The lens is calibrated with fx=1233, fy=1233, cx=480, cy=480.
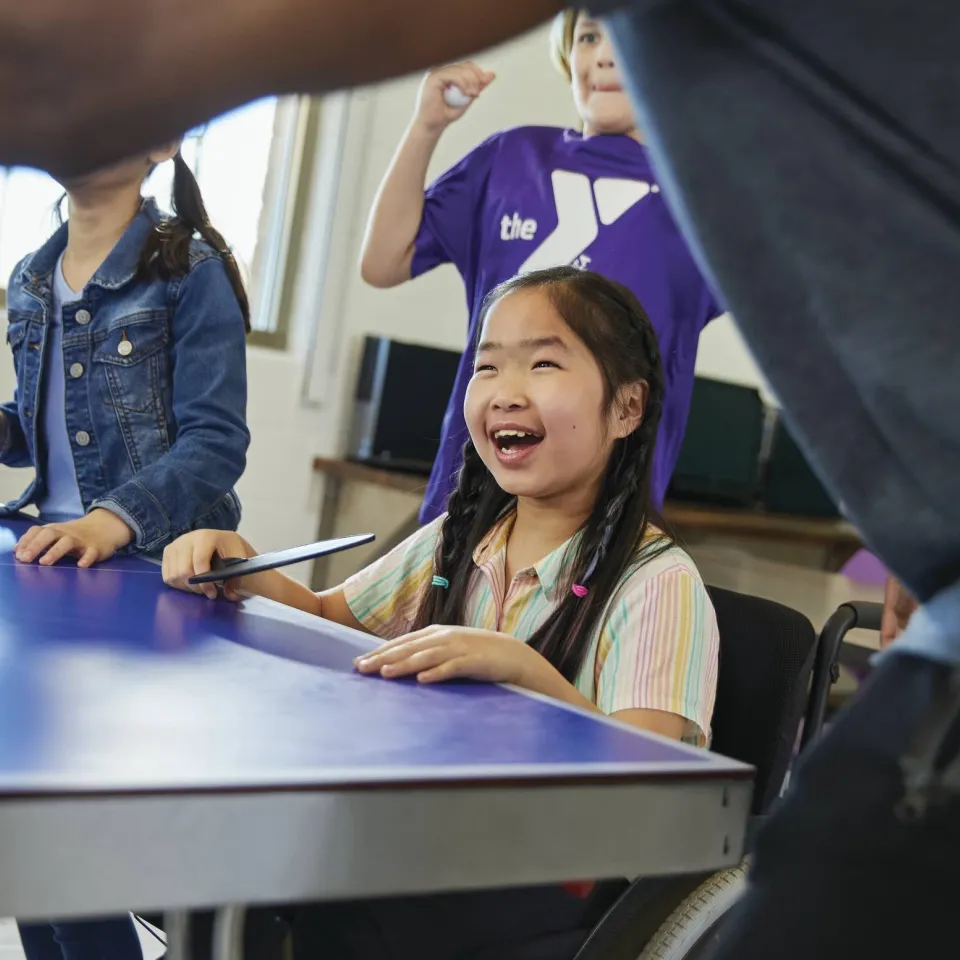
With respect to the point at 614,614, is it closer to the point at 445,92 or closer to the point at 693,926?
the point at 693,926

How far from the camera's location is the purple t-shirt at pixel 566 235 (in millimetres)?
1572

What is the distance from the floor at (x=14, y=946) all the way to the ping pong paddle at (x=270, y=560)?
0.82 meters

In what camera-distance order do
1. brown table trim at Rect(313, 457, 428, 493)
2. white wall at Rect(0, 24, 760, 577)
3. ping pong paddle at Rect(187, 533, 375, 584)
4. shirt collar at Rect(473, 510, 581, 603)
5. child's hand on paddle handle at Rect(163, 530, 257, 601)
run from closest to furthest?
ping pong paddle at Rect(187, 533, 375, 584) → child's hand on paddle handle at Rect(163, 530, 257, 601) → shirt collar at Rect(473, 510, 581, 603) → brown table trim at Rect(313, 457, 428, 493) → white wall at Rect(0, 24, 760, 577)

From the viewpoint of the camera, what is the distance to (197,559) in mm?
1061

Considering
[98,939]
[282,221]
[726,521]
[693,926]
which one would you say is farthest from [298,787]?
[282,221]

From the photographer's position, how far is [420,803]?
51cm

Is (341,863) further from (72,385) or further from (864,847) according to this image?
(72,385)

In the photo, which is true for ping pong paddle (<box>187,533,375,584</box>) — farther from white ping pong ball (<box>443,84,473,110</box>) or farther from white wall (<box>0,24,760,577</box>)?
white wall (<box>0,24,760,577</box>)

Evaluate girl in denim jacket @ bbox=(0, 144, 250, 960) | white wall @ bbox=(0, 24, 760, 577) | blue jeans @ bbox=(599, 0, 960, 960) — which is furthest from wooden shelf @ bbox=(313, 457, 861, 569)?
blue jeans @ bbox=(599, 0, 960, 960)

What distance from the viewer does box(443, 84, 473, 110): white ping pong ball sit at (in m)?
1.60

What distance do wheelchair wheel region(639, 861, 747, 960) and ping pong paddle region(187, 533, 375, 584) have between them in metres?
0.34

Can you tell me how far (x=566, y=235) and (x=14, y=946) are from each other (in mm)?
1232

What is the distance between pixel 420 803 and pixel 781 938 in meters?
0.19

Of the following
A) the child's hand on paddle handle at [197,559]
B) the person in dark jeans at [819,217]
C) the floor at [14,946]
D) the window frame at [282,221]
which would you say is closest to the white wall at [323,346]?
the window frame at [282,221]
